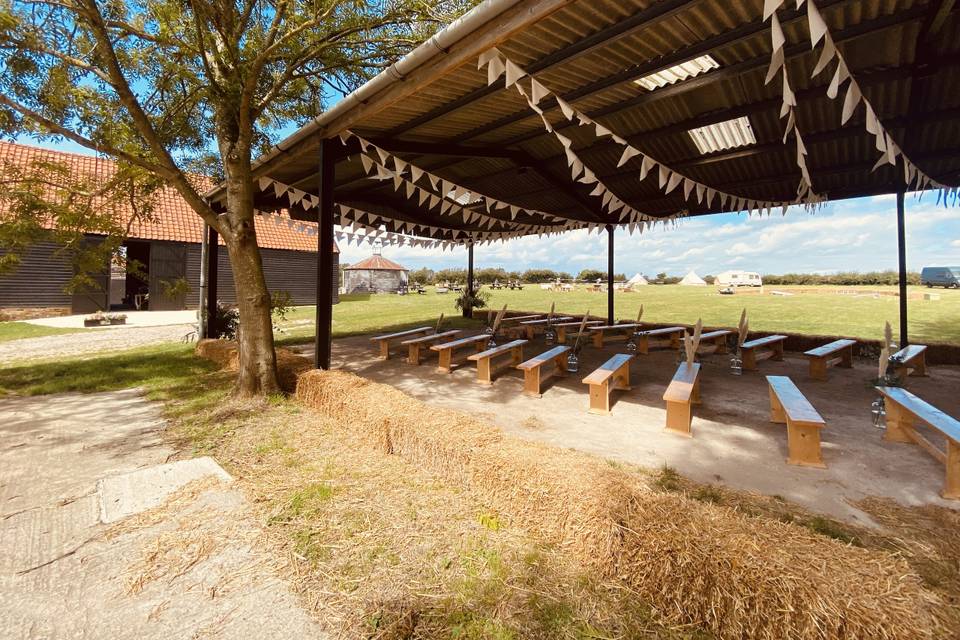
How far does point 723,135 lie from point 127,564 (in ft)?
23.7

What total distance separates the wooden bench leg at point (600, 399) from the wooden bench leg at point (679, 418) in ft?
2.24

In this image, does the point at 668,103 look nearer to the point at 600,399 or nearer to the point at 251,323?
the point at 600,399

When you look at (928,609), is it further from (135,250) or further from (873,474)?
(135,250)

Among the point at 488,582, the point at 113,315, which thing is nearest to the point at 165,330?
the point at 113,315

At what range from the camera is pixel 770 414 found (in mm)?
4230

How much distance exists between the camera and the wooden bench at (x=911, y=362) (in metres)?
5.45

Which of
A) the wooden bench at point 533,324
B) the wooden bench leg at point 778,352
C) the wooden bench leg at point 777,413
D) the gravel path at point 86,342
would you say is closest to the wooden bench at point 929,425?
the wooden bench leg at point 777,413

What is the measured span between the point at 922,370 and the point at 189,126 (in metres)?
12.4

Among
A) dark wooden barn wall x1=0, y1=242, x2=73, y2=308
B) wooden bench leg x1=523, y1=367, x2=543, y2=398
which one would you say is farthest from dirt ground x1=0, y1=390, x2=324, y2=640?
dark wooden barn wall x1=0, y1=242, x2=73, y2=308

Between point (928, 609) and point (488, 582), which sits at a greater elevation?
point (928, 609)

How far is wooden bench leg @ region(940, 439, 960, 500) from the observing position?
8.31ft

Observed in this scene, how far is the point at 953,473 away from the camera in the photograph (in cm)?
255

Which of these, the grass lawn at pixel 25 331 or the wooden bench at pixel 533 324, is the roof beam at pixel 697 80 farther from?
the grass lawn at pixel 25 331

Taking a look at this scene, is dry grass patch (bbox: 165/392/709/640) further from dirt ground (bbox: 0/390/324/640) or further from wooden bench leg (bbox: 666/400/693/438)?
wooden bench leg (bbox: 666/400/693/438)
